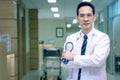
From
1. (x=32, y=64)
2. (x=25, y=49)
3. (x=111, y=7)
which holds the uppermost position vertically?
(x=111, y=7)

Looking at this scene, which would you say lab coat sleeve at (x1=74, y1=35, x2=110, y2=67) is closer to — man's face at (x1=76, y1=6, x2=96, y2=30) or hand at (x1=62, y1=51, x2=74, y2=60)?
hand at (x1=62, y1=51, x2=74, y2=60)

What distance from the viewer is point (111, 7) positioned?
1067 cm

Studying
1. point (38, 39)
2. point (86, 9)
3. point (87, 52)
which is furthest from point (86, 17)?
point (38, 39)

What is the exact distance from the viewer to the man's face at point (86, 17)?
1680 millimetres

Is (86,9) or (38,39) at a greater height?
(86,9)

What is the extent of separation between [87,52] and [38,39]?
10.7 metres

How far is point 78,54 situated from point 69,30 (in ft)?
80.0

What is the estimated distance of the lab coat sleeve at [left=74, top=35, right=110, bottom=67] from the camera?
160cm

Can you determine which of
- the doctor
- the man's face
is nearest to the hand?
the doctor

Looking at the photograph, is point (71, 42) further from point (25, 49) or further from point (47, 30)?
point (47, 30)

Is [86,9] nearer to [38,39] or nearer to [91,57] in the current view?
[91,57]

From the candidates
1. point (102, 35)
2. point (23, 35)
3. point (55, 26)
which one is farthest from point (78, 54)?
point (55, 26)

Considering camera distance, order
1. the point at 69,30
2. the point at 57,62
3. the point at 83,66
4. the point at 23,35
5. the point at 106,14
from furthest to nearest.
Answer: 1. the point at 69,30
2. the point at 106,14
3. the point at 23,35
4. the point at 57,62
5. the point at 83,66

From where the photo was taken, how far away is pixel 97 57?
5.31 ft
